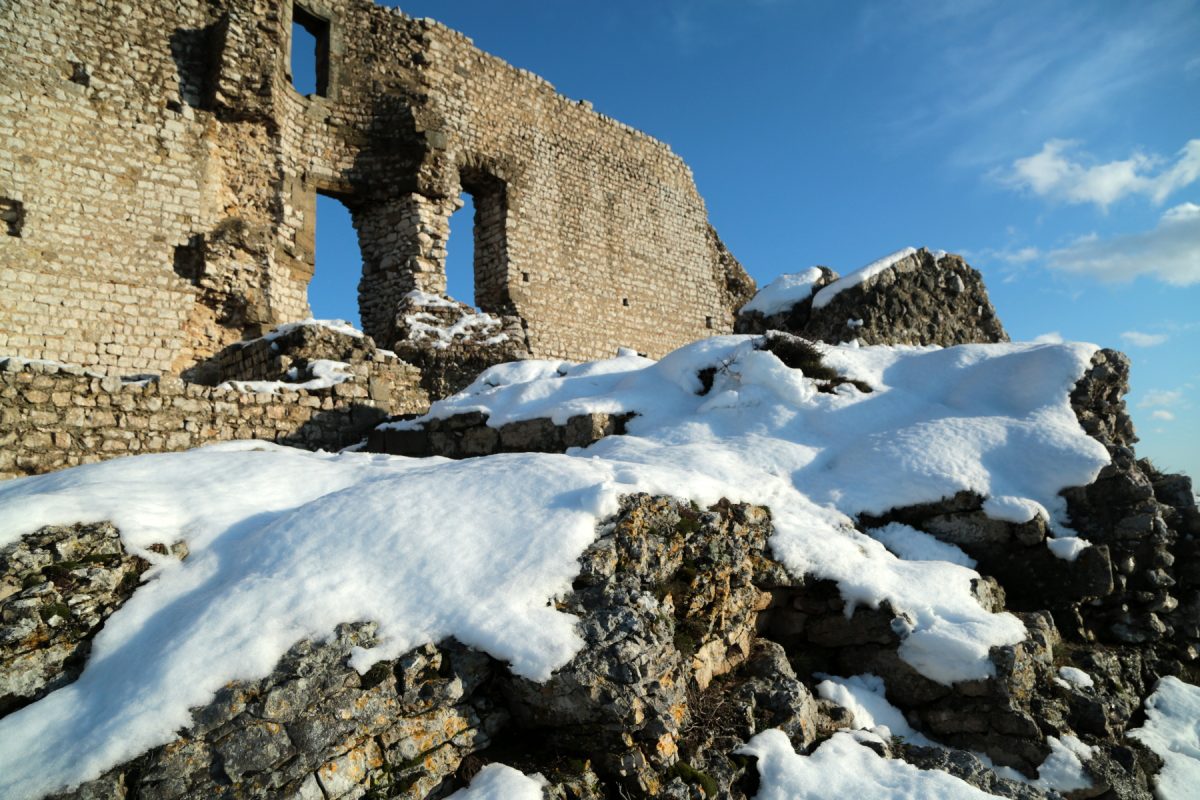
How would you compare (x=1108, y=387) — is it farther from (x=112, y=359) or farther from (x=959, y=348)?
(x=112, y=359)

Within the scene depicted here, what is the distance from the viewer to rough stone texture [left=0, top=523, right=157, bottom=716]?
130 inches

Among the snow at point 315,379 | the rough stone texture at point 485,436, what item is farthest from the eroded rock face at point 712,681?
the snow at point 315,379

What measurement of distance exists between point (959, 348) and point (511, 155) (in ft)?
41.8

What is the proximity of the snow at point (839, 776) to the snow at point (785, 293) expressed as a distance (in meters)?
9.21

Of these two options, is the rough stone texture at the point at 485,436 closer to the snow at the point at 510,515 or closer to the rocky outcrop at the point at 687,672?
the snow at the point at 510,515

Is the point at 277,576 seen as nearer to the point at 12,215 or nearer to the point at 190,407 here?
the point at 190,407

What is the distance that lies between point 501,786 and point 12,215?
12.8 meters

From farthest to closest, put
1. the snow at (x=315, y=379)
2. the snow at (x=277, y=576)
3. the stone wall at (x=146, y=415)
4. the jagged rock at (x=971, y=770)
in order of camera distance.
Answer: the snow at (x=315, y=379) < the stone wall at (x=146, y=415) < the jagged rock at (x=971, y=770) < the snow at (x=277, y=576)

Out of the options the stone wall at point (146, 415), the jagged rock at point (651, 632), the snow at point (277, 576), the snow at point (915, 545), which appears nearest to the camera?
the snow at point (277, 576)

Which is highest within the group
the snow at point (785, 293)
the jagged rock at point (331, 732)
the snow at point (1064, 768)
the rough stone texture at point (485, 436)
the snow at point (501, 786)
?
the snow at point (785, 293)

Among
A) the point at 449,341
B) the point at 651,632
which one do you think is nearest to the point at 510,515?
the point at 651,632

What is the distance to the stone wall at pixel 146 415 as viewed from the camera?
6.91m

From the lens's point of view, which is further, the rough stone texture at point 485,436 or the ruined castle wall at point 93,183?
the ruined castle wall at point 93,183

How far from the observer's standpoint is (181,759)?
112 inches
